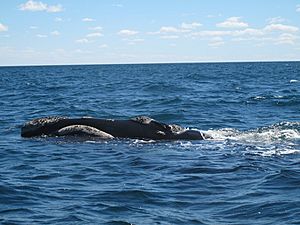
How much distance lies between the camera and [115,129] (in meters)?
17.2

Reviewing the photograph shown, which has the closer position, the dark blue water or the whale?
the dark blue water

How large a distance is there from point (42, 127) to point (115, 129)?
2.50 metres

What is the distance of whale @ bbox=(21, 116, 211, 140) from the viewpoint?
1700 cm

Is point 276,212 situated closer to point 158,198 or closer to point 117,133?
point 158,198

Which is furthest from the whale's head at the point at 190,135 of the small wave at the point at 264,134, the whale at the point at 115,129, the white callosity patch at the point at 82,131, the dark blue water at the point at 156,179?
the white callosity patch at the point at 82,131

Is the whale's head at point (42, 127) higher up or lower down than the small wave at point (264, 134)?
higher up

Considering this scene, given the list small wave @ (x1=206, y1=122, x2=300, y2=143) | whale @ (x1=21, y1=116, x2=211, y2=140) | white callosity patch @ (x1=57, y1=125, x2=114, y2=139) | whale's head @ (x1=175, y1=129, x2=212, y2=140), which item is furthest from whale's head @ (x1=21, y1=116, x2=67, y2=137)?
small wave @ (x1=206, y1=122, x2=300, y2=143)

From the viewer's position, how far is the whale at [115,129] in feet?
55.8

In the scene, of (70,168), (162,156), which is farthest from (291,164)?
(70,168)

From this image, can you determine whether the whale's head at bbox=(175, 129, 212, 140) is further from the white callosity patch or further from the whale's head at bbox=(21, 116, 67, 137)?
the whale's head at bbox=(21, 116, 67, 137)

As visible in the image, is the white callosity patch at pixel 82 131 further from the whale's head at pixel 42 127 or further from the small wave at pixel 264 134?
the small wave at pixel 264 134

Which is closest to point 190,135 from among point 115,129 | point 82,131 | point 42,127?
point 115,129

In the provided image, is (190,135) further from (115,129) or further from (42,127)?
(42,127)

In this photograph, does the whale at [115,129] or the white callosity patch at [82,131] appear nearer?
the whale at [115,129]
